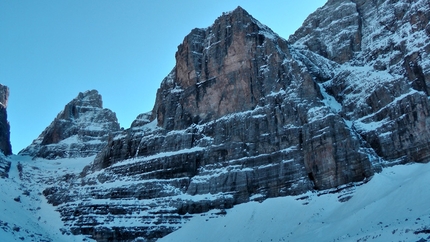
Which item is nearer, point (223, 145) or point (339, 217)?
point (339, 217)

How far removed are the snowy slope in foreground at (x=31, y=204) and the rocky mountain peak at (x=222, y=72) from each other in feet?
98.7

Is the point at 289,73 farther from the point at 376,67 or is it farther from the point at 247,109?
the point at 376,67

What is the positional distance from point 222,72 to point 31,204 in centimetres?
4821

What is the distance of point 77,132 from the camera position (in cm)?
14500

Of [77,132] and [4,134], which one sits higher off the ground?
[77,132]

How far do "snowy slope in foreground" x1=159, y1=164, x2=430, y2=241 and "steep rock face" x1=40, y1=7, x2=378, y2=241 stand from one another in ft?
9.57

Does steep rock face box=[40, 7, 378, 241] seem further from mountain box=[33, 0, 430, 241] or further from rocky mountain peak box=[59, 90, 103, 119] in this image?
rocky mountain peak box=[59, 90, 103, 119]

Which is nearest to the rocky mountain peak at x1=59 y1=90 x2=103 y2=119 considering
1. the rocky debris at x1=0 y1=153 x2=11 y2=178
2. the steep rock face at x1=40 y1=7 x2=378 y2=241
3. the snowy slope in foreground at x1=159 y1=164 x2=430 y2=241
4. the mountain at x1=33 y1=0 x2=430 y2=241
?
the rocky debris at x1=0 y1=153 x2=11 y2=178

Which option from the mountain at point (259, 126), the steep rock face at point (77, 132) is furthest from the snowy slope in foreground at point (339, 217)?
the steep rock face at point (77, 132)

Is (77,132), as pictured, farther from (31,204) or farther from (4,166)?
(31,204)

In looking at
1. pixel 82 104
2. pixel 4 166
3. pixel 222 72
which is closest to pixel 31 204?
pixel 4 166

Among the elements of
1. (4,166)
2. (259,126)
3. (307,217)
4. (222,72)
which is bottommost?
(307,217)

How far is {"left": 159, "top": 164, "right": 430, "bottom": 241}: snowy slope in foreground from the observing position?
5481 centimetres

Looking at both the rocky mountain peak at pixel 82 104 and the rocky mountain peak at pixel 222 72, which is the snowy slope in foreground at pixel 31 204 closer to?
the rocky mountain peak at pixel 82 104
